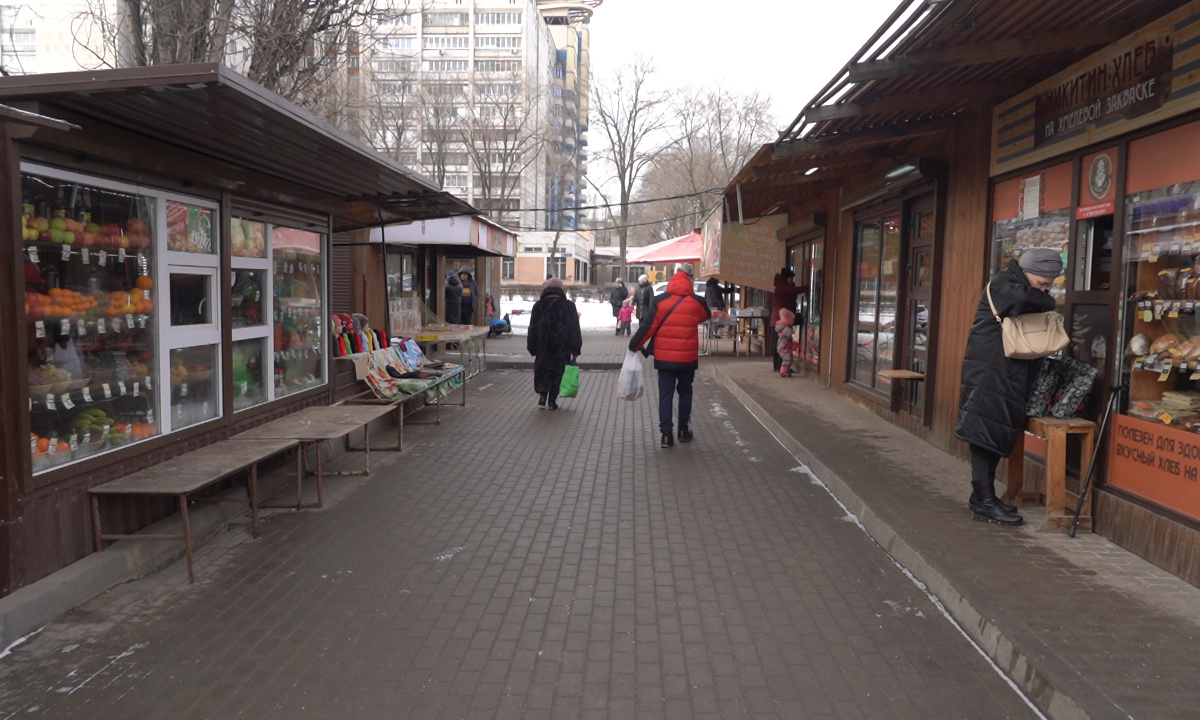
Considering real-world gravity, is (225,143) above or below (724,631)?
above

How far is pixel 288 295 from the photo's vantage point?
8039mm

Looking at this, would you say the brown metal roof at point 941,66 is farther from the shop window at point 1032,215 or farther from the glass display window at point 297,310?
the glass display window at point 297,310

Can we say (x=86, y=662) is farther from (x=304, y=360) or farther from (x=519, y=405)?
(x=519, y=405)

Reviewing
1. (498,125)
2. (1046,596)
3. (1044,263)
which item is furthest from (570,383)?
(498,125)

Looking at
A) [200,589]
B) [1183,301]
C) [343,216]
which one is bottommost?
[200,589]

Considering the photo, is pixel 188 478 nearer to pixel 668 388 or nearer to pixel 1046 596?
pixel 1046 596

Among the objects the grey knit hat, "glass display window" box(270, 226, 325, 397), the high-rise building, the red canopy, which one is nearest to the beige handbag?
the grey knit hat

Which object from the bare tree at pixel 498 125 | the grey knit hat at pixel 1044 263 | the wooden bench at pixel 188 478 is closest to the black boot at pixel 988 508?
the grey knit hat at pixel 1044 263

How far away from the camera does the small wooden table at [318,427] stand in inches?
258

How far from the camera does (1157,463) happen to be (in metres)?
4.90

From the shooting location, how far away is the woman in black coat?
11.7 metres

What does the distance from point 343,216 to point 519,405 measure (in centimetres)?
392

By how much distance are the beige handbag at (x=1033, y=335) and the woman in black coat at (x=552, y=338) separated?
22.3ft

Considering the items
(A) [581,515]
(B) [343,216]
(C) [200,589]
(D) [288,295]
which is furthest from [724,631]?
(B) [343,216]
